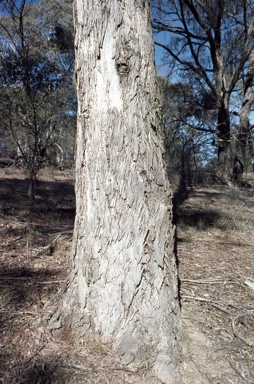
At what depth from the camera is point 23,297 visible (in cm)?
214

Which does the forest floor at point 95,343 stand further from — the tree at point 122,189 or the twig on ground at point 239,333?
the tree at point 122,189

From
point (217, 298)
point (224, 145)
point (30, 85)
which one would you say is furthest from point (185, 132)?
point (217, 298)

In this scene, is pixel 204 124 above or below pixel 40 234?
above

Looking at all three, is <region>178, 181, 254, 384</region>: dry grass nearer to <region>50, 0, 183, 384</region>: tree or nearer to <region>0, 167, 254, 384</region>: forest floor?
<region>0, 167, 254, 384</region>: forest floor

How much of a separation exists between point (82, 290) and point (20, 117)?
5322 millimetres

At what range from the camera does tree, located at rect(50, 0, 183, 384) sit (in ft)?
5.40

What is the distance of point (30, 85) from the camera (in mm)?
6184

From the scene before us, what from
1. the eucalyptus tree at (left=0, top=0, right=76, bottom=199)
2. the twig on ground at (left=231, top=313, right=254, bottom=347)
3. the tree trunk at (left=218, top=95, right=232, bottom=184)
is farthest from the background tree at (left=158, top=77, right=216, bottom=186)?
the twig on ground at (left=231, top=313, right=254, bottom=347)

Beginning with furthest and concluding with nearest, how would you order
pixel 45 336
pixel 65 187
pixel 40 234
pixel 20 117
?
pixel 65 187, pixel 20 117, pixel 40 234, pixel 45 336

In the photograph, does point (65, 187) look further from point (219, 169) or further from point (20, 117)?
point (219, 169)

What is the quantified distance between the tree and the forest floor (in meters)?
0.15

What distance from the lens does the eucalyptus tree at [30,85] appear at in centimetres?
586

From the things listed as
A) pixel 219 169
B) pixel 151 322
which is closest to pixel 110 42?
pixel 151 322

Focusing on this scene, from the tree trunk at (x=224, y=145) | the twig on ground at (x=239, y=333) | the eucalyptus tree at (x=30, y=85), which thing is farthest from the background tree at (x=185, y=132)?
the twig on ground at (x=239, y=333)
